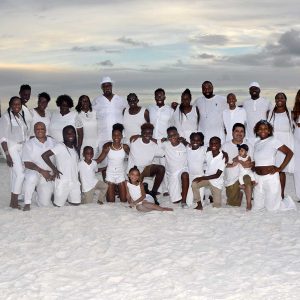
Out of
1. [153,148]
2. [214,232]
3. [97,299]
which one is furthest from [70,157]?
[97,299]

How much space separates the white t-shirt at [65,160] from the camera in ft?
32.6

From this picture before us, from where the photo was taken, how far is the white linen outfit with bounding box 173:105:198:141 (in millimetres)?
10656

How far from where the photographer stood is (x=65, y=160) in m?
9.95

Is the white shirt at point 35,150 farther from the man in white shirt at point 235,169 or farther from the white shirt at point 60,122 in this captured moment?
the man in white shirt at point 235,169

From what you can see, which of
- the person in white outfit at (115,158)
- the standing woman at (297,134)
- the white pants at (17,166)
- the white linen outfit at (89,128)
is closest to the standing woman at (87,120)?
the white linen outfit at (89,128)

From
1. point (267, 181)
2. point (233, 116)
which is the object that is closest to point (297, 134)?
point (233, 116)

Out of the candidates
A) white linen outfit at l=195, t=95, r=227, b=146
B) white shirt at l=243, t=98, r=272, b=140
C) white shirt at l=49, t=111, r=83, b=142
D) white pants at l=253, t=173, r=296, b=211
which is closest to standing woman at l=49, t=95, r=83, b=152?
white shirt at l=49, t=111, r=83, b=142

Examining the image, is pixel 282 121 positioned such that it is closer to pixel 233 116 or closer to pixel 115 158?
pixel 233 116

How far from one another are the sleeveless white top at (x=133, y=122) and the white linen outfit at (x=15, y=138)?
173 cm

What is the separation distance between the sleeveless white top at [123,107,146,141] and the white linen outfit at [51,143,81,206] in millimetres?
1124

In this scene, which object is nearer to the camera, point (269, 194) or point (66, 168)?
point (269, 194)

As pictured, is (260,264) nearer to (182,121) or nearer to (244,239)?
(244,239)

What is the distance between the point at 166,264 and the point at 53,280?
51.1 inches

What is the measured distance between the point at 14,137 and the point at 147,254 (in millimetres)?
3665
